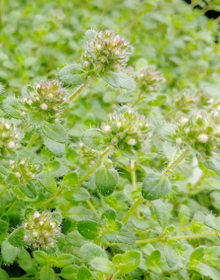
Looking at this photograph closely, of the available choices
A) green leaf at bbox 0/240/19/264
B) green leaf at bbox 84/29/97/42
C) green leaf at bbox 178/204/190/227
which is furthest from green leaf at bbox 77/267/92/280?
green leaf at bbox 84/29/97/42

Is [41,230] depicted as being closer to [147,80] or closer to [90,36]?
[90,36]

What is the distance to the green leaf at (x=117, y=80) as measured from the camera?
167 cm

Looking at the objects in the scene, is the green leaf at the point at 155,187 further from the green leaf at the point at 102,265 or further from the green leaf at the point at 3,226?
the green leaf at the point at 3,226

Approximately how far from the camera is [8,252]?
164 cm

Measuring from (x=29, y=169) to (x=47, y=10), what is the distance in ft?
→ 7.73

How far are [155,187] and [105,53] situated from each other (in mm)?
560

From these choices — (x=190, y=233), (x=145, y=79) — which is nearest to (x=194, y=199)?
(x=190, y=233)

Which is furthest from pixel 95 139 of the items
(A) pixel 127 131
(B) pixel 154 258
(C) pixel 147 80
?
(C) pixel 147 80

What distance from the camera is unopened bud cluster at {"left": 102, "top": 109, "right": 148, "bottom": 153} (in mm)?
1490

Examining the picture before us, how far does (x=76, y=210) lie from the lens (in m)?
1.86

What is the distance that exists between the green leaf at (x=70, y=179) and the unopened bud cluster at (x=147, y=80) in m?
0.81

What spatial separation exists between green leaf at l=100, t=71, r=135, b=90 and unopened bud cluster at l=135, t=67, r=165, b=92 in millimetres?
515

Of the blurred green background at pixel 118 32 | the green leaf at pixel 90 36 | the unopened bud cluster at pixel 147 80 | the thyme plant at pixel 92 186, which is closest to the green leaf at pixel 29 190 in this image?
the thyme plant at pixel 92 186

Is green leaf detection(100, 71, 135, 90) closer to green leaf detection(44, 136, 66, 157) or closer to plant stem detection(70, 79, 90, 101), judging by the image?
plant stem detection(70, 79, 90, 101)
